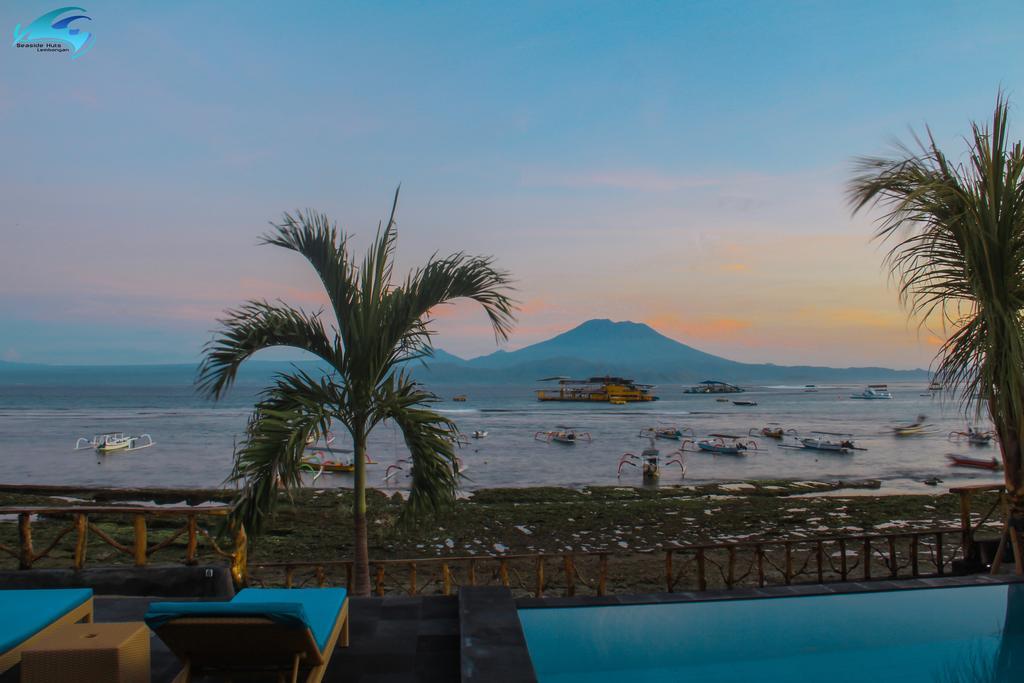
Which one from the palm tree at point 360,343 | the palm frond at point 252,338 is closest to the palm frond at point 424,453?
the palm tree at point 360,343

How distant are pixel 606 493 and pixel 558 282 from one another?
27.6ft

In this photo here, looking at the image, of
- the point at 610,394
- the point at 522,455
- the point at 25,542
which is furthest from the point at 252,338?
the point at 610,394

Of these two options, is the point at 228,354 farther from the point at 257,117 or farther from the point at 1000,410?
the point at 257,117

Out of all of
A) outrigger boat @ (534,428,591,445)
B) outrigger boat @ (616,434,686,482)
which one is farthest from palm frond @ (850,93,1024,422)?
outrigger boat @ (534,428,591,445)

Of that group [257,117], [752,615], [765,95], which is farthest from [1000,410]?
[257,117]

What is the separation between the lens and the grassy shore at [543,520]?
15.1 metres

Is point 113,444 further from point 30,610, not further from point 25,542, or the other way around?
point 30,610

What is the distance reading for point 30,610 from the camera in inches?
132

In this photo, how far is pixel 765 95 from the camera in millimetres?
12977

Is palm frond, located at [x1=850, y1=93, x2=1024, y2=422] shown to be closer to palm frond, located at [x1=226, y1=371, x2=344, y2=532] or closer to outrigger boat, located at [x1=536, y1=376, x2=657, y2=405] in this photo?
palm frond, located at [x1=226, y1=371, x2=344, y2=532]

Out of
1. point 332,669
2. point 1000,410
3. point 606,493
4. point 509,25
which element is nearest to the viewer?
point 332,669

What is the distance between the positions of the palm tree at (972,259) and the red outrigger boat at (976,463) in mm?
32728

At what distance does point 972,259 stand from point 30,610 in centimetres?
682

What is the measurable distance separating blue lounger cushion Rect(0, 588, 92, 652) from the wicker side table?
0.37 m
